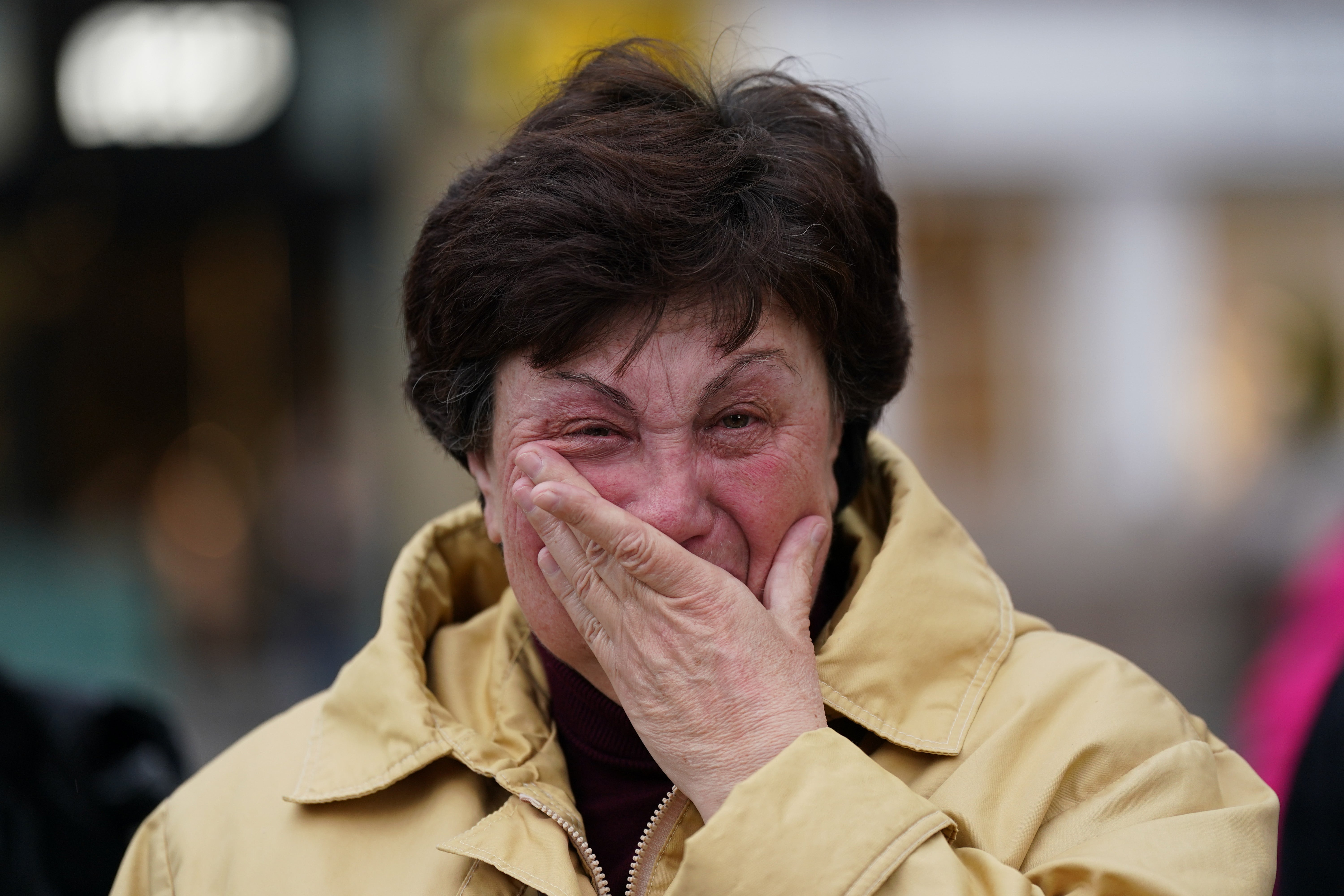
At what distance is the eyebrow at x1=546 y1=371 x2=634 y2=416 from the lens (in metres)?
1.99

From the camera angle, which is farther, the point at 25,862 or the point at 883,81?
the point at 883,81

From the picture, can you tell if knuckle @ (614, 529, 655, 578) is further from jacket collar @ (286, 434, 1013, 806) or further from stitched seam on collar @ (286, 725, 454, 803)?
stitched seam on collar @ (286, 725, 454, 803)

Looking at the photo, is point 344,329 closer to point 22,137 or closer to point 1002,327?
point 22,137

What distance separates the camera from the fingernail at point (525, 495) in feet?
6.38

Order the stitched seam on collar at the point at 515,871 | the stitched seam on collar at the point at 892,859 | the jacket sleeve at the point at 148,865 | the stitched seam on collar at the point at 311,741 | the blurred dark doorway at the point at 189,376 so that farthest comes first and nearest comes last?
the blurred dark doorway at the point at 189,376 < the jacket sleeve at the point at 148,865 < the stitched seam on collar at the point at 311,741 < the stitched seam on collar at the point at 515,871 < the stitched seam on collar at the point at 892,859

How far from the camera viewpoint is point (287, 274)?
8625 millimetres

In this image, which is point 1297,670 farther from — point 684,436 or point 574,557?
point 574,557

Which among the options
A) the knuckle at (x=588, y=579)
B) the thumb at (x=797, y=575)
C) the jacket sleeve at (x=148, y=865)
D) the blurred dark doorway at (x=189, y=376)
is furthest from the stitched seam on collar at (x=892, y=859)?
the blurred dark doorway at (x=189, y=376)

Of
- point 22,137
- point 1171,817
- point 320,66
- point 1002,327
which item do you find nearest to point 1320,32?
point 1002,327

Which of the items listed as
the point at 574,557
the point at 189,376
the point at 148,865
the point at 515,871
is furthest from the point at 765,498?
the point at 189,376

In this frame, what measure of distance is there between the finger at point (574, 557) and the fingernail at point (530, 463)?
0.02 metres

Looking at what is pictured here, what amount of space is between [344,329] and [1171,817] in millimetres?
7500

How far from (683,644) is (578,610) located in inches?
8.4

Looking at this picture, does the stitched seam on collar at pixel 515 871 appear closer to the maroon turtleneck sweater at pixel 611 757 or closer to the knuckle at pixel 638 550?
the maroon turtleneck sweater at pixel 611 757
